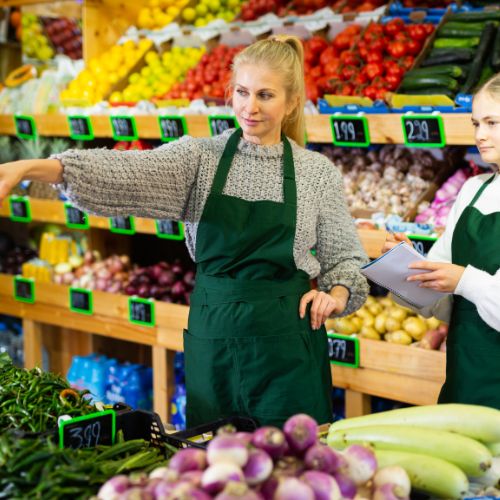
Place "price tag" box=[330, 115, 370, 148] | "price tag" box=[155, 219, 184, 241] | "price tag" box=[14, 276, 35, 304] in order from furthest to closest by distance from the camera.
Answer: "price tag" box=[14, 276, 35, 304], "price tag" box=[155, 219, 184, 241], "price tag" box=[330, 115, 370, 148]

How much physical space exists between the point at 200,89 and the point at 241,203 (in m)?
2.53

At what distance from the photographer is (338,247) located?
2594 mm

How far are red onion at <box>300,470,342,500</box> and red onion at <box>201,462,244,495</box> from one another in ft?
0.39

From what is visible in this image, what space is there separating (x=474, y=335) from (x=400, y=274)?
323mm

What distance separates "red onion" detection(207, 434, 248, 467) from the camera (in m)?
1.34

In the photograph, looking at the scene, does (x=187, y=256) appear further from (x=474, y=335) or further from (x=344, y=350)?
(x=474, y=335)

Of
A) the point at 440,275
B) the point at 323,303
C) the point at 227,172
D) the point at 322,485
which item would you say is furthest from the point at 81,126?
the point at 322,485

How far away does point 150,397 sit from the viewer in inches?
186

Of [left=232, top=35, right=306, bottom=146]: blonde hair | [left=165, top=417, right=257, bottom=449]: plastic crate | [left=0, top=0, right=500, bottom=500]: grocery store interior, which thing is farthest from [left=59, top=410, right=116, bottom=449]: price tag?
[left=232, top=35, right=306, bottom=146]: blonde hair

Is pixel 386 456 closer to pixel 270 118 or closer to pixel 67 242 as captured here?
pixel 270 118

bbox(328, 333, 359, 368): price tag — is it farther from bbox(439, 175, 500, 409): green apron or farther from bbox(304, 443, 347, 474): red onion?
bbox(304, 443, 347, 474): red onion

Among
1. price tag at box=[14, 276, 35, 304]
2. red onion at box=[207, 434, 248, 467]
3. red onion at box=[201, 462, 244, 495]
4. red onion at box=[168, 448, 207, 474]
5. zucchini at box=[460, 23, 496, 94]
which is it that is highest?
zucchini at box=[460, 23, 496, 94]

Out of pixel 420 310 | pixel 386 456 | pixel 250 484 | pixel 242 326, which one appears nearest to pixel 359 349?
pixel 420 310

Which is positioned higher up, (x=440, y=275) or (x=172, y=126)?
(x=172, y=126)
